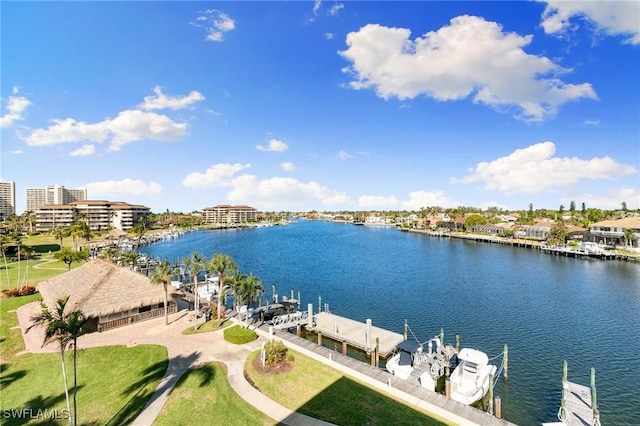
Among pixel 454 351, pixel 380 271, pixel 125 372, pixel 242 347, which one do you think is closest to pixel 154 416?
pixel 125 372

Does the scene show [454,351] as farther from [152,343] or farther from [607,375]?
[152,343]

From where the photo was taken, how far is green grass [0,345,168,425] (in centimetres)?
1930

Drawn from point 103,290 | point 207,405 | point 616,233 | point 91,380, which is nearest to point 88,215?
point 103,290

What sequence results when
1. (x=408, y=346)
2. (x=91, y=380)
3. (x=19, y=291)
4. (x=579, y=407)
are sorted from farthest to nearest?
(x=19, y=291)
(x=408, y=346)
(x=91, y=380)
(x=579, y=407)

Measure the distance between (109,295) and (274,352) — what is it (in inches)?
767

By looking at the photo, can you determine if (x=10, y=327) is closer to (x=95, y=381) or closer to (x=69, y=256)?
(x=95, y=381)

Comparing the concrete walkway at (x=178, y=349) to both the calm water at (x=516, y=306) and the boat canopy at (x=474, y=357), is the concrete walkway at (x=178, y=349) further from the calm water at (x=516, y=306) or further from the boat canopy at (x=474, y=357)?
the calm water at (x=516, y=306)

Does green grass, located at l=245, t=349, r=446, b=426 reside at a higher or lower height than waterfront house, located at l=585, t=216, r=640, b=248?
lower

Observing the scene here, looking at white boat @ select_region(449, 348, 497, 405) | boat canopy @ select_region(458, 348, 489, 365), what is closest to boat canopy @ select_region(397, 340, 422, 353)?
boat canopy @ select_region(458, 348, 489, 365)

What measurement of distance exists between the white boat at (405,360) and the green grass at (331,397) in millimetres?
5727

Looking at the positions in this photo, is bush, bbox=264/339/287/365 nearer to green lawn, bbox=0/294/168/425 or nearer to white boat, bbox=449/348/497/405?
green lawn, bbox=0/294/168/425

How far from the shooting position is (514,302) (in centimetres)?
4947

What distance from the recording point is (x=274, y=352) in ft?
79.9

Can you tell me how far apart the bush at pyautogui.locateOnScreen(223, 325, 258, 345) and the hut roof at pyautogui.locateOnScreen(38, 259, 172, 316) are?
1147cm
